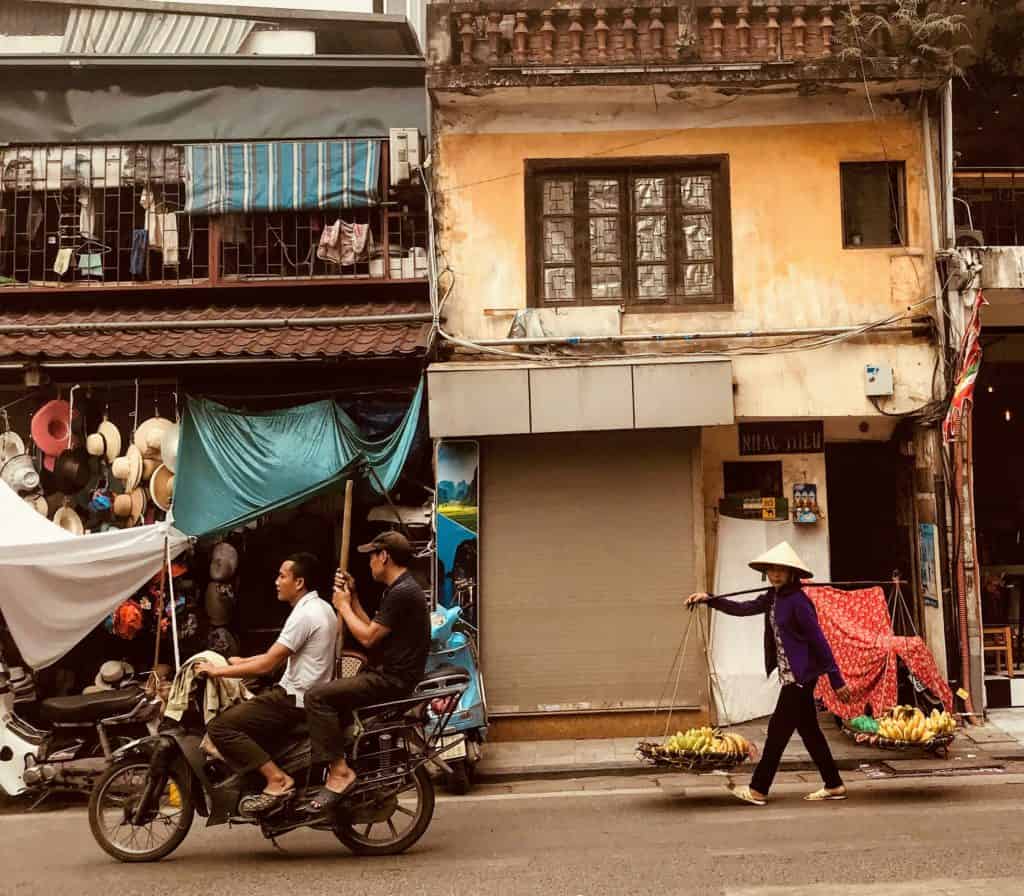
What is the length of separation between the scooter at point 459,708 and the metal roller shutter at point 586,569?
2.64 ft

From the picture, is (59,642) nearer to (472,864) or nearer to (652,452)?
(472,864)

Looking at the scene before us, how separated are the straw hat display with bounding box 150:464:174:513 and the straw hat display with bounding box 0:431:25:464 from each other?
1.40 meters

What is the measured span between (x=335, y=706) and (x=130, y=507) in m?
4.81

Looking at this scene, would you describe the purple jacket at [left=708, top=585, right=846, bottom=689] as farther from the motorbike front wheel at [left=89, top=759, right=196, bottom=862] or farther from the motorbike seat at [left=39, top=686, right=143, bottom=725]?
the motorbike seat at [left=39, top=686, right=143, bottom=725]

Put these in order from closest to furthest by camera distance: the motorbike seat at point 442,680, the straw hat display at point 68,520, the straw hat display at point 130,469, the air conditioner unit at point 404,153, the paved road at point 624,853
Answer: the paved road at point 624,853 < the motorbike seat at point 442,680 < the straw hat display at point 68,520 < the straw hat display at point 130,469 < the air conditioner unit at point 404,153

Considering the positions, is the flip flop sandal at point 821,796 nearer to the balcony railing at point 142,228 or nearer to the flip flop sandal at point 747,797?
the flip flop sandal at point 747,797

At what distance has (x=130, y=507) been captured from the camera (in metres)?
10.7

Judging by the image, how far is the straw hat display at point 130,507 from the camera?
1072 centimetres

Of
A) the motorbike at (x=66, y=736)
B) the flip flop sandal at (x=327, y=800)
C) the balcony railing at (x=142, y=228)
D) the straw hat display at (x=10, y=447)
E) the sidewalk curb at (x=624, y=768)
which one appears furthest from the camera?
the balcony railing at (x=142, y=228)

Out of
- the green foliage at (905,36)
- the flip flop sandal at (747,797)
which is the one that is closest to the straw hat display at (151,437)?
the flip flop sandal at (747,797)

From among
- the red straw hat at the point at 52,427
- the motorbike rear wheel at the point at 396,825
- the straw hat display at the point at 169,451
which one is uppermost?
the red straw hat at the point at 52,427

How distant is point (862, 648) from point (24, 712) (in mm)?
7778

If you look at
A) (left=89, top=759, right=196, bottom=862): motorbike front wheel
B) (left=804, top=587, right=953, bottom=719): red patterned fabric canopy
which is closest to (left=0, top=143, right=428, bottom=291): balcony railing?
(left=804, top=587, right=953, bottom=719): red patterned fabric canopy

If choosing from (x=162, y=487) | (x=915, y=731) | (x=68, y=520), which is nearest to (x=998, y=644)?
(x=915, y=731)
